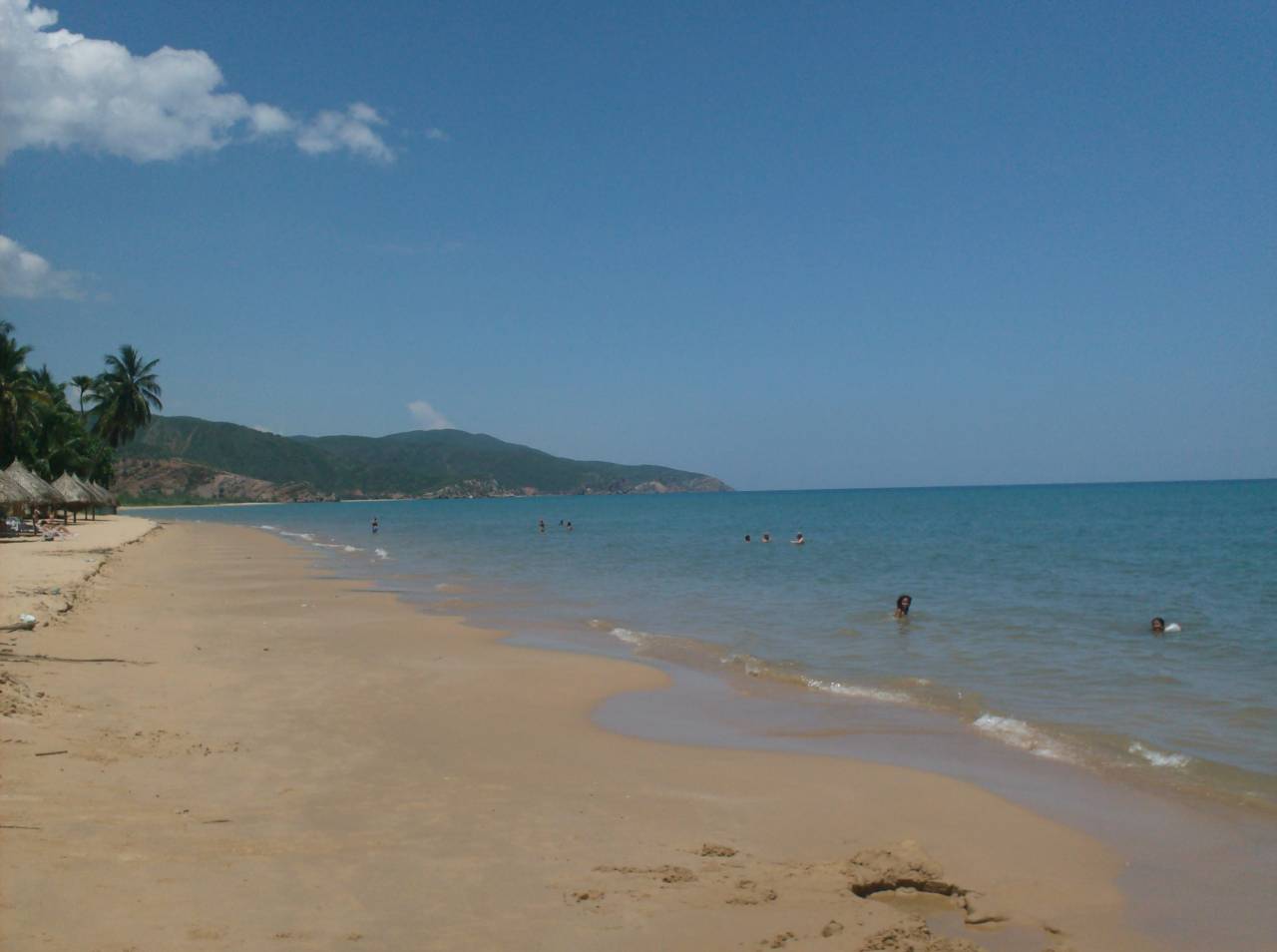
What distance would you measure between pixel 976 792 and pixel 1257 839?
185 centimetres

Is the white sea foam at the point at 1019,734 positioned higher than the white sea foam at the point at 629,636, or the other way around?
the white sea foam at the point at 1019,734

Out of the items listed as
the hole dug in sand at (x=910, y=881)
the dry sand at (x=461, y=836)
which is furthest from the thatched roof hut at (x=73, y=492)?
the hole dug in sand at (x=910, y=881)

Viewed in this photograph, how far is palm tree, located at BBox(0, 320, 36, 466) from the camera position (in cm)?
3472

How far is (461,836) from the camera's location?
5695 mm

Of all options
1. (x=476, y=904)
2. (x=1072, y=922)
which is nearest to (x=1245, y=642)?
(x=1072, y=922)

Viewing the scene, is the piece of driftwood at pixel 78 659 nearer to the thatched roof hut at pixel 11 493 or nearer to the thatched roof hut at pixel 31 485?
the thatched roof hut at pixel 11 493

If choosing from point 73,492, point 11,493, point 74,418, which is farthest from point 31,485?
point 74,418

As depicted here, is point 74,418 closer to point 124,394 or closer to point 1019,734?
point 124,394

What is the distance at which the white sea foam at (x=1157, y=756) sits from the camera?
794 cm

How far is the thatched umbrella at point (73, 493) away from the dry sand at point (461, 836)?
127ft

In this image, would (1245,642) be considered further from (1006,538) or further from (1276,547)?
(1006,538)

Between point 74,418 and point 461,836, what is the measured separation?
6679 centimetres

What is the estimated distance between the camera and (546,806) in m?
6.47

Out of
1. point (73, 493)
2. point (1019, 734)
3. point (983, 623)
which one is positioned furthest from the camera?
point (73, 493)
